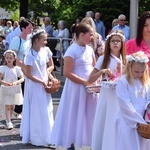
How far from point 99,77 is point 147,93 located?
95cm

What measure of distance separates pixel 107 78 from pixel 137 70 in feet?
2.28

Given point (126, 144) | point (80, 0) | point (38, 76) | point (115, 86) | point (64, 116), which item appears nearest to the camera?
point (126, 144)

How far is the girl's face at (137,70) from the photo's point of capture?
6.00 m

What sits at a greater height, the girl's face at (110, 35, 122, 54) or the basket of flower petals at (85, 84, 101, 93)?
the girl's face at (110, 35, 122, 54)

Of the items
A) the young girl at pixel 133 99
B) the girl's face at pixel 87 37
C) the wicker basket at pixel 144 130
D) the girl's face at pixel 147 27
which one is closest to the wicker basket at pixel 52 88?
the girl's face at pixel 87 37

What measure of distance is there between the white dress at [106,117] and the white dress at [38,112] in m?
1.84

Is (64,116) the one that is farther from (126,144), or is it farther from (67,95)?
(126,144)

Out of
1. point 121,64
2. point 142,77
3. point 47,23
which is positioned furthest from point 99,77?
point 47,23

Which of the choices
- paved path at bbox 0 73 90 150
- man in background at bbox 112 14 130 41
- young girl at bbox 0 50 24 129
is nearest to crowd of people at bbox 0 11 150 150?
young girl at bbox 0 50 24 129

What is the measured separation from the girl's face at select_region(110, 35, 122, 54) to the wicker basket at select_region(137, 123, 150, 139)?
1.27m

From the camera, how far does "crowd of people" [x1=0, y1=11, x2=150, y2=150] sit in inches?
237

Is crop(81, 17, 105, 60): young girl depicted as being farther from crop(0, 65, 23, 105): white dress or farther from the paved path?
crop(0, 65, 23, 105): white dress

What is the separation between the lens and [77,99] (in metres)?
7.64

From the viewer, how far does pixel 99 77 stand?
22.5 ft
